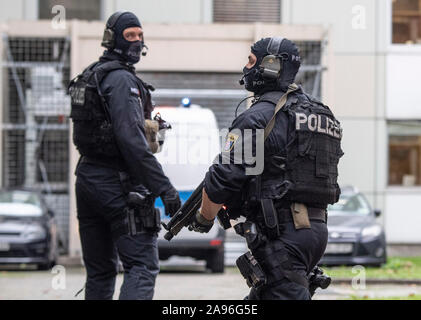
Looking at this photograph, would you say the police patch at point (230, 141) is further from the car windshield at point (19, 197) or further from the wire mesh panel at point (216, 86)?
the wire mesh panel at point (216, 86)

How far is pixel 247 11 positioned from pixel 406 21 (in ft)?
11.7

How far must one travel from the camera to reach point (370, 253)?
15930 millimetres

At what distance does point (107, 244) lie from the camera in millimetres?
6578

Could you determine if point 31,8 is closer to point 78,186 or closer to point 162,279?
point 162,279

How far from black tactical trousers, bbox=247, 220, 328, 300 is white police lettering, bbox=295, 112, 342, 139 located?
530 millimetres

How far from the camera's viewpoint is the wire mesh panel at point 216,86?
18406 millimetres

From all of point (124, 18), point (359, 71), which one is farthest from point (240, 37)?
point (124, 18)

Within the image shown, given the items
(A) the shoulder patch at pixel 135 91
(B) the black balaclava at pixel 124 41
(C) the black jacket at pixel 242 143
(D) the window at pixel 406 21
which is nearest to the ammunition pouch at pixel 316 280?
(C) the black jacket at pixel 242 143

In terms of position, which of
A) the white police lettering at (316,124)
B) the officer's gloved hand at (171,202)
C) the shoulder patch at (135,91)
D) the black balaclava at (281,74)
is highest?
the black balaclava at (281,74)

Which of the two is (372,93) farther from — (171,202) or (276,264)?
(276,264)

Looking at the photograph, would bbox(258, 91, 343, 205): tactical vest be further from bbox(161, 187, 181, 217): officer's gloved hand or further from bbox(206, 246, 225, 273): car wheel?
bbox(206, 246, 225, 273): car wheel

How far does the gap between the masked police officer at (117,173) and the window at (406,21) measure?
15.2 metres
